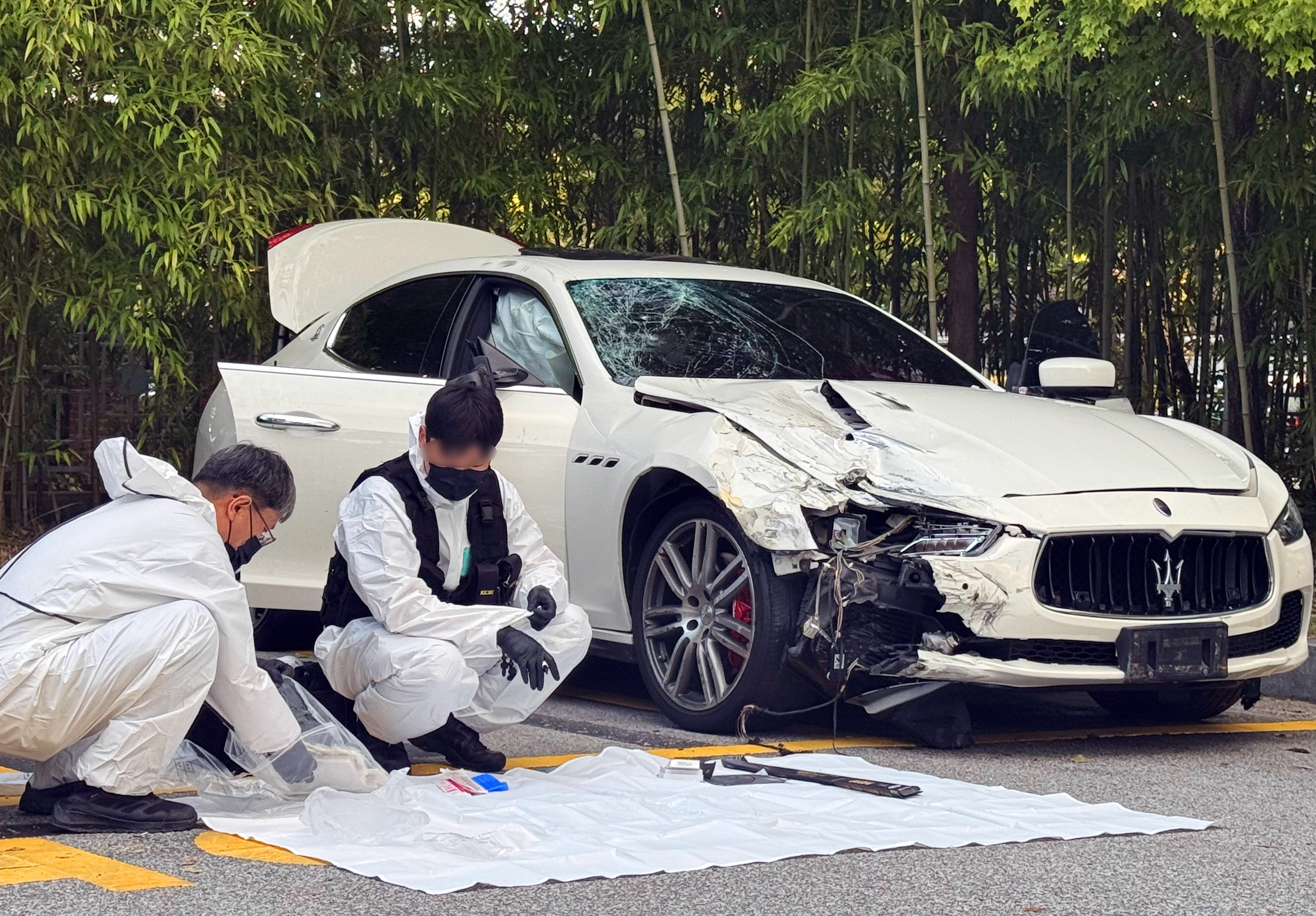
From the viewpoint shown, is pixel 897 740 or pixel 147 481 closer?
pixel 147 481

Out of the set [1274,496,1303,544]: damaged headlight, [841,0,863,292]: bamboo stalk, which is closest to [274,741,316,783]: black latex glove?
[1274,496,1303,544]: damaged headlight

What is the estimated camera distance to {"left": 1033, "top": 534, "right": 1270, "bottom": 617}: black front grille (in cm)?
531

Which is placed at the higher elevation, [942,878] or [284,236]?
[284,236]

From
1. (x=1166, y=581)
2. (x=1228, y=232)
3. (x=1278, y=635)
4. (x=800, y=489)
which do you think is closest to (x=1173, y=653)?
(x=1166, y=581)

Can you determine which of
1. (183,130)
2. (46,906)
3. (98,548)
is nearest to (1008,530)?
(98,548)

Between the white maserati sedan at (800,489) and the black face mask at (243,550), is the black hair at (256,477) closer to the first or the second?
the black face mask at (243,550)

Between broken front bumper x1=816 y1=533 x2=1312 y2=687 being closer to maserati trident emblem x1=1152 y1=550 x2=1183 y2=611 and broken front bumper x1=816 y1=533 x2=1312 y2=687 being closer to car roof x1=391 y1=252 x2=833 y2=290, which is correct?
maserati trident emblem x1=1152 y1=550 x2=1183 y2=611

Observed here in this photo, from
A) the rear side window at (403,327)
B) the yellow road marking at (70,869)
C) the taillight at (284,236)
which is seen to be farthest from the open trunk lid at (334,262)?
the yellow road marking at (70,869)

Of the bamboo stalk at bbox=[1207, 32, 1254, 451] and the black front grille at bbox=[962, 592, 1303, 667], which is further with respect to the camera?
the bamboo stalk at bbox=[1207, 32, 1254, 451]

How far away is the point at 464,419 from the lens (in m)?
4.85

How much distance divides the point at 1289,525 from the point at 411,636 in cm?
294

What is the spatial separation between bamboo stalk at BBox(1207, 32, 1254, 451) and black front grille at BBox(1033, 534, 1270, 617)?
2973mm

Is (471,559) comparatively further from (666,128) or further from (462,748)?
(666,128)

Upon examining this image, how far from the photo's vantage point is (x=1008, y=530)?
523 centimetres
